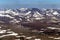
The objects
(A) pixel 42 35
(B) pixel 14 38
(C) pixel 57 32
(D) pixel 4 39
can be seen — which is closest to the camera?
(D) pixel 4 39

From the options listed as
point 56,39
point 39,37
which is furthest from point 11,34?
point 56,39

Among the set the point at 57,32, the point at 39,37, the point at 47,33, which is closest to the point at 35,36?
the point at 39,37

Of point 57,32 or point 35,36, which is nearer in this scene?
point 35,36

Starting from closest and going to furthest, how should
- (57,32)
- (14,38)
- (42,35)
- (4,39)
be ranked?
(4,39) < (14,38) < (42,35) < (57,32)

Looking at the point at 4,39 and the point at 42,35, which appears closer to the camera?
the point at 4,39

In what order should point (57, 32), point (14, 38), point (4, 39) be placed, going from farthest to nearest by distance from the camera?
point (57, 32), point (14, 38), point (4, 39)

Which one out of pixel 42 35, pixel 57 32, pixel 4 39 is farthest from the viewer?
pixel 57 32

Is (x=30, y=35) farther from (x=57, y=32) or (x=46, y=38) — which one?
(x=57, y=32)

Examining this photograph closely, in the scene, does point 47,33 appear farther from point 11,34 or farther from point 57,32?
point 11,34
